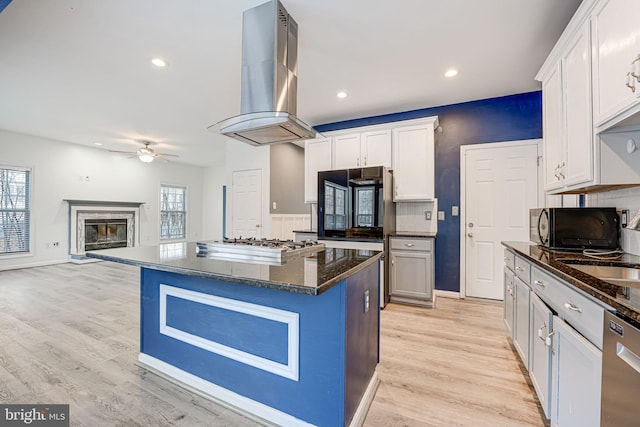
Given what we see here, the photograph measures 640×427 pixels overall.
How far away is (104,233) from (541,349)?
27.9 ft

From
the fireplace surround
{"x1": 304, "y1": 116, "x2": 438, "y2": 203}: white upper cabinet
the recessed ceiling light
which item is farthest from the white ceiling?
the fireplace surround

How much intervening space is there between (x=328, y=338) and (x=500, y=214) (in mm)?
3284

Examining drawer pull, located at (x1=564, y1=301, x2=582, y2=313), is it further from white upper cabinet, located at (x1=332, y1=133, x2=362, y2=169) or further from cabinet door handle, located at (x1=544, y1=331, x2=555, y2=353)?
white upper cabinet, located at (x1=332, y1=133, x2=362, y2=169)

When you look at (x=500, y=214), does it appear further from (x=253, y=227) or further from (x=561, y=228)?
(x=253, y=227)

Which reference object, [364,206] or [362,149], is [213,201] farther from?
[364,206]

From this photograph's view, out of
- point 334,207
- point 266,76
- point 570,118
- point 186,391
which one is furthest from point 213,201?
point 570,118

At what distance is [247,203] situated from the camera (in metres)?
5.27

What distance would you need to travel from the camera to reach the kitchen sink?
1.18 meters

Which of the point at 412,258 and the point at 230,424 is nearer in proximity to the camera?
the point at 230,424

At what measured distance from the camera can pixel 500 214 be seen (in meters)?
3.63

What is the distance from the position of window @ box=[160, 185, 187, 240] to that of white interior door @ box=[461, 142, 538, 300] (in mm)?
7969

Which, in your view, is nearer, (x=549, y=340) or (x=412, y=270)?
(x=549, y=340)

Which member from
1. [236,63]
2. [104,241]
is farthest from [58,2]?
[104,241]

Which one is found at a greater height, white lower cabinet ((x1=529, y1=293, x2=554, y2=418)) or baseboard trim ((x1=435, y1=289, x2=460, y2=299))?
white lower cabinet ((x1=529, y1=293, x2=554, y2=418))
